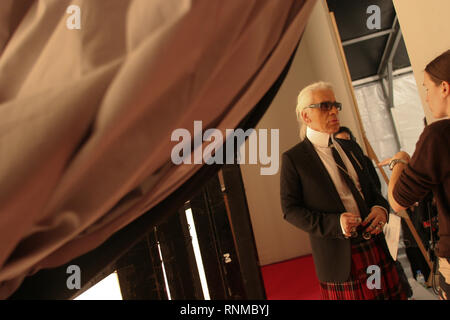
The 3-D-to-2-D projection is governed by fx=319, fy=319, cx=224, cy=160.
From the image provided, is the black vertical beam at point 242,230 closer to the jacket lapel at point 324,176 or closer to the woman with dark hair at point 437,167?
the jacket lapel at point 324,176

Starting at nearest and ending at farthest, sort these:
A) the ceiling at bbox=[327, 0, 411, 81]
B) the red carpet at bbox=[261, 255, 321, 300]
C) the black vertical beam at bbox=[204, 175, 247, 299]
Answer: the black vertical beam at bbox=[204, 175, 247, 299] < the ceiling at bbox=[327, 0, 411, 81] < the red carpet at bbox=[261, 255, 321, 300]

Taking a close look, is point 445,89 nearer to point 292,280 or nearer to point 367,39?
point 367,39

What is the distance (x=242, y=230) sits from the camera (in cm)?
103

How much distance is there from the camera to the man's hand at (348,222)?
0.76 meters

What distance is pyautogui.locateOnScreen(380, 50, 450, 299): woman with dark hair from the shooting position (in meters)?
0.54

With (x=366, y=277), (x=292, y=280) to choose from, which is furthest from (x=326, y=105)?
(x=292, y=280)

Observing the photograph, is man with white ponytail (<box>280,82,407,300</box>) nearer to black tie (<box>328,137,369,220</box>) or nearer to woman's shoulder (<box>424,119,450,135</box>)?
black tie (<box>328,137,369,220</box>)

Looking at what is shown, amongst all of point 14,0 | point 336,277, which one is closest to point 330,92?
point 336,277

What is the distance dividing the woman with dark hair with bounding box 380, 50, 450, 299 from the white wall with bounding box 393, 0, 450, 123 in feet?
0.82

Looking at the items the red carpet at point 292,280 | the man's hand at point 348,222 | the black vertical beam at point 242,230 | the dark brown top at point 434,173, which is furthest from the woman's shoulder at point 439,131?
the red carpet at point 292,280

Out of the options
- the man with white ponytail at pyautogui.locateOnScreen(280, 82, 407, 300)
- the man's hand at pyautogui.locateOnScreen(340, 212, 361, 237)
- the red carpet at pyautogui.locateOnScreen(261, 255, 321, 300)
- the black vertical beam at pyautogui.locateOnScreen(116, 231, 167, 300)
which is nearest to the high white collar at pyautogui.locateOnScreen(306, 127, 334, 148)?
the man with white ponytail at pyautogui.locateOnScreen(280, 82, 407, 300)

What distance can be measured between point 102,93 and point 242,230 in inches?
32.7
